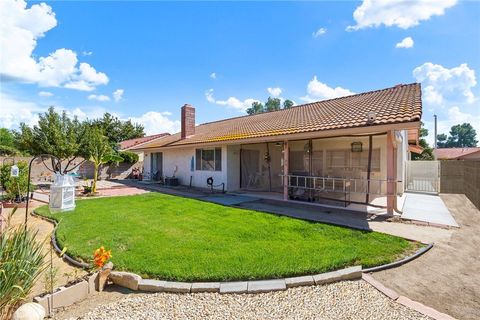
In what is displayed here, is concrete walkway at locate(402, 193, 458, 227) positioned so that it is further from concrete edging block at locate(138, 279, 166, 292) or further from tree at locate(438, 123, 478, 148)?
tree at locate(438, 123, 478, 148)

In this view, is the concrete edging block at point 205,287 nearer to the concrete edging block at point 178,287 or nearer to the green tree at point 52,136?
the concrete edging block at point 178,287

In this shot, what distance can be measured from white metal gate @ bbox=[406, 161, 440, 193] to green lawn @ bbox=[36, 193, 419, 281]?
11746 mm

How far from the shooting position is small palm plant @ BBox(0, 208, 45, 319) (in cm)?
319

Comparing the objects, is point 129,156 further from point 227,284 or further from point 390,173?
point 227,284

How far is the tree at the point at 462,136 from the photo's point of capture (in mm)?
92125

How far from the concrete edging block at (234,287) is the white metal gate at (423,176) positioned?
50.7 ft

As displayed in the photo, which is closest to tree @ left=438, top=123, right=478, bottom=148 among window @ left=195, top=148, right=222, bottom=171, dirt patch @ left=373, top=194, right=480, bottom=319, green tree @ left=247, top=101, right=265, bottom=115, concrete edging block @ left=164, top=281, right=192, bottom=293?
green tree @ left=247, top=101, right=265, bottom=115

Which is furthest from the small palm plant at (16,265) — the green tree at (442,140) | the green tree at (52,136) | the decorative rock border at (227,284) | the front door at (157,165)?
the green tree at (442,140)

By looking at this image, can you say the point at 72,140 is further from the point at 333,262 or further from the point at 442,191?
the point at 442,191

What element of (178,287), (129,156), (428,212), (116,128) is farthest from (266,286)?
(116,128)

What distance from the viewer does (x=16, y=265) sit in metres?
3.36

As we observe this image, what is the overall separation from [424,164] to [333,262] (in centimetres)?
1618

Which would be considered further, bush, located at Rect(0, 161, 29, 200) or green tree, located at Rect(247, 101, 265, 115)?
green tree, located at Rect(247, 101, 265, 115)

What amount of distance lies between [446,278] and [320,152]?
9.85m
